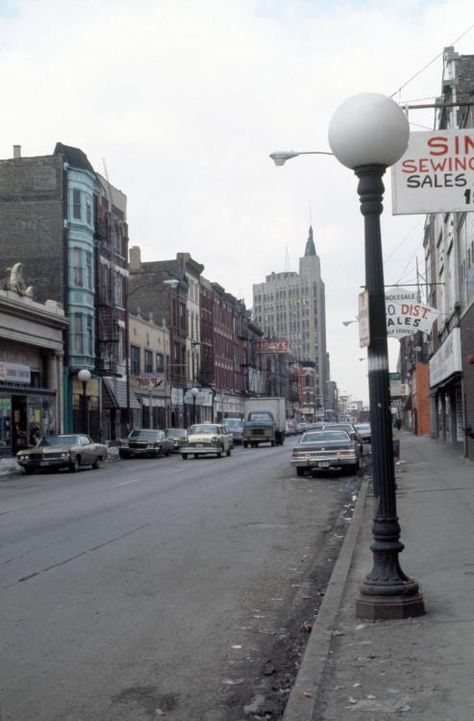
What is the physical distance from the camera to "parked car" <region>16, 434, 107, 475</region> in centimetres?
3284

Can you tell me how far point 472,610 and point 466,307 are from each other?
2200 centimetres

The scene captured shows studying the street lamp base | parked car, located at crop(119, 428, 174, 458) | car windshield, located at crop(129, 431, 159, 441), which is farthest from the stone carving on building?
the street lamp base

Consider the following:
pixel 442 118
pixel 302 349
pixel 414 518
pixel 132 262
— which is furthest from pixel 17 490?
pixel 302 349

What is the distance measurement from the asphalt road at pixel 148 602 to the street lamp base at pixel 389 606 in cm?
78

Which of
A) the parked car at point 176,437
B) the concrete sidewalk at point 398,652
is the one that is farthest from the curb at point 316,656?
the parked car at point 176,437

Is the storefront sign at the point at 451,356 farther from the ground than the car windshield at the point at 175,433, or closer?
farther from the ground

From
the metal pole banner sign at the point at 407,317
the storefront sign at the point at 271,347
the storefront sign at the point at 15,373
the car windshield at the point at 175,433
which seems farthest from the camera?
the storefront sign at the point at 271,347

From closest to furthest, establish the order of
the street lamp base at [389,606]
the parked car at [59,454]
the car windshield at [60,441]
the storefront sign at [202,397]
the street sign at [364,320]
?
the street lamp base at [389,606] < the street sign at [364,320] < the parked car at [59,454] < the car windshield at [60,441] < the storefront sign at [202,397]

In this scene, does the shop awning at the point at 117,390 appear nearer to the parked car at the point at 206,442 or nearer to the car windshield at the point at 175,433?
the car windshield at the point at 175,433

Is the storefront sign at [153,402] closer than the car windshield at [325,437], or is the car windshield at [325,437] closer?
the car windshield at [325,437]

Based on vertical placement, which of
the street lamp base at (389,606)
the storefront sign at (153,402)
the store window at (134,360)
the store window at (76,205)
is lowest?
the street lamp base at (389,606)

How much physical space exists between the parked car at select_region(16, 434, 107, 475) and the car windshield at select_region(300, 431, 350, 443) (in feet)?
33.9

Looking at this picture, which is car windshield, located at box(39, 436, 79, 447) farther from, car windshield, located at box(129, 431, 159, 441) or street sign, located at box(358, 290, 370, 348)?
street sign, located at box(358, 290, 370, 348)

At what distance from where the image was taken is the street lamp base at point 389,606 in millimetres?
7082
